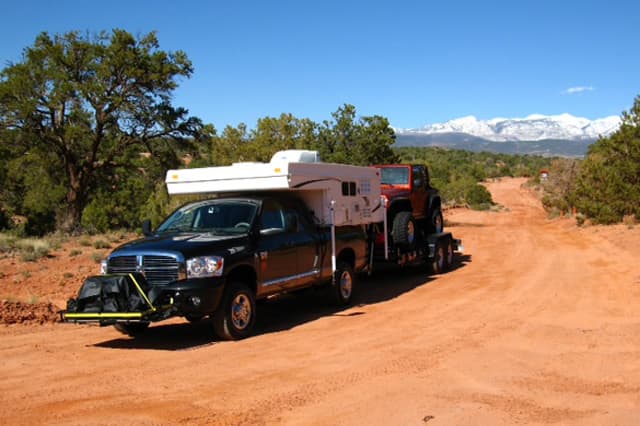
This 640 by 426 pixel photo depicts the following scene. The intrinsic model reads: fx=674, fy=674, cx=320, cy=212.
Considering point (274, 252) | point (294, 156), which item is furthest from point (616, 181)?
point (274, 252)

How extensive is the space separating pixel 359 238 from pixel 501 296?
2822 millimetres

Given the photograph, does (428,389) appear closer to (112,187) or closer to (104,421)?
(104,421)

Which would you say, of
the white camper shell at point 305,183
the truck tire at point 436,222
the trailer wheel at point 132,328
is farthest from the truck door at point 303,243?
the truck tire at point 436,222

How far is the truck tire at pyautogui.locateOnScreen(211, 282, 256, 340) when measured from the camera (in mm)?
8906

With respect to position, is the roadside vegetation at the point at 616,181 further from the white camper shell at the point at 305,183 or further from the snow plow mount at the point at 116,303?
the snow plow mount at the point at 116,303

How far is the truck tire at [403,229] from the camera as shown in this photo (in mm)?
14570

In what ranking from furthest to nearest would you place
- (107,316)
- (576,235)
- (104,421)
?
(576,235)
(107,316)
(104,421)

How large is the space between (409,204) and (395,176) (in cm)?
81

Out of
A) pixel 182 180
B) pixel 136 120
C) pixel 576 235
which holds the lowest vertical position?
pixel 576 235

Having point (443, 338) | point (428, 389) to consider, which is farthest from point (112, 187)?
point (428, 389)

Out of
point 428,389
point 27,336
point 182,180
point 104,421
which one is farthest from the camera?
point 182,180

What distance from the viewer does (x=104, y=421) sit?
5578 millimetres

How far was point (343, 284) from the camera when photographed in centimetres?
1201

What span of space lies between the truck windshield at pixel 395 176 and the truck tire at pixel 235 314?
7.45 metres
